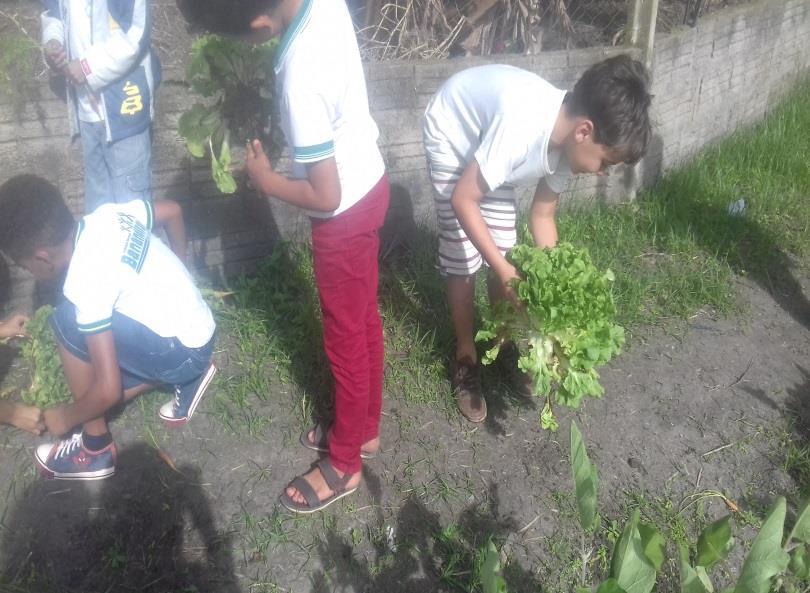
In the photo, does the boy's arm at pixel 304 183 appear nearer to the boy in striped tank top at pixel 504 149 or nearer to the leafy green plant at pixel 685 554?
the boy in striped tank top at pixel 504 149

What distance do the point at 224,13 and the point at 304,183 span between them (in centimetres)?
52

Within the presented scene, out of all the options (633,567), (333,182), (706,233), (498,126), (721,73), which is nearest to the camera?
(633,567)

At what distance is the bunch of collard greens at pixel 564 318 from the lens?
2398mm

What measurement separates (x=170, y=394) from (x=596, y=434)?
1.89 metres

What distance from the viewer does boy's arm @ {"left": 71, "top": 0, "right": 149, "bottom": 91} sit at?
2846mm

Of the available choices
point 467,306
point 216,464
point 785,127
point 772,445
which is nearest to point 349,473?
point 216,464

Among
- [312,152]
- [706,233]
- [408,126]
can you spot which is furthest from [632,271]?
[312,152]

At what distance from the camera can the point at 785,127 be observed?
19.4 ft

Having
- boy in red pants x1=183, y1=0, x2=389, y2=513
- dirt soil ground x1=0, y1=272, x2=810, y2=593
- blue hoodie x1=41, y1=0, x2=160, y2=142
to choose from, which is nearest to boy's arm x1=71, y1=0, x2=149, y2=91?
blue hoodie x1=41, y1=0, x2=160, y2=142

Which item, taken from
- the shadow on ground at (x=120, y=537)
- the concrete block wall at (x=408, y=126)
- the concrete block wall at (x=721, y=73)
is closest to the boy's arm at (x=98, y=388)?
the shadow on ground at (x=120, y=537)

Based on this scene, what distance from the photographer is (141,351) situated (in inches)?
106

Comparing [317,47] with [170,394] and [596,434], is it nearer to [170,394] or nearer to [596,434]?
[170,394]

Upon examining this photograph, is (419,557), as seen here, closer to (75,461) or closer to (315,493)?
(315,493)

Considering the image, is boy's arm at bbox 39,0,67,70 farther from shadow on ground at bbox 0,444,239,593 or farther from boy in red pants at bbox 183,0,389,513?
shadow on ground at bbox 0,444,239,593
